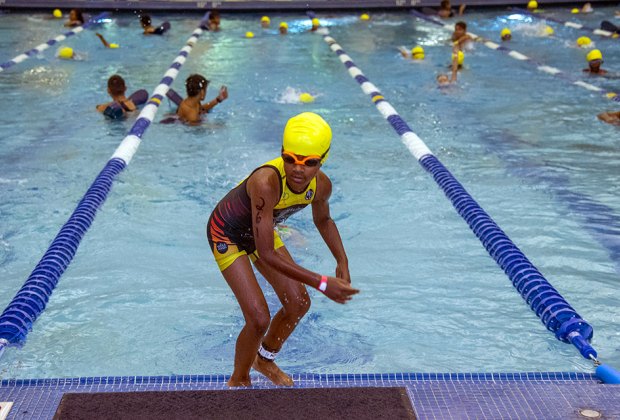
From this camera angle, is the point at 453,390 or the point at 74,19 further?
the point at 74,19

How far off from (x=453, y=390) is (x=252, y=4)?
14645 millimetres

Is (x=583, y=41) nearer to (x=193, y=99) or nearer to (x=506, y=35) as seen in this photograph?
(x=506, y=35)

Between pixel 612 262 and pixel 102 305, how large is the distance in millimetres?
3027

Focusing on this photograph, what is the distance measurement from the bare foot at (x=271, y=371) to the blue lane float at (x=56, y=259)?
0.99 m

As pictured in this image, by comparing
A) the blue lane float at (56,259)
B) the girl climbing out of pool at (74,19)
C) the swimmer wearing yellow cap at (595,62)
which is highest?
the blue lane float at (56,259)

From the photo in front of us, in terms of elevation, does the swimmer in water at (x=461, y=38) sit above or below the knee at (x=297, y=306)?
below

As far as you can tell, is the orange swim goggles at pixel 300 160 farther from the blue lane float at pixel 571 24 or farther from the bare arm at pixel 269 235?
the blue lane float at pixel 571 24

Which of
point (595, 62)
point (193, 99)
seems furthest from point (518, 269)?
point (595, 62)

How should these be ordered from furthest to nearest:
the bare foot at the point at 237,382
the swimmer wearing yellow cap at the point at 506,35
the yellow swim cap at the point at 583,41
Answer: the swimmer wearing yellow cap at the point at 506,35 < the yellow swim cap at the point at 583,41 < the bare foot at the point at 237,382

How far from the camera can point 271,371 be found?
3074 mm

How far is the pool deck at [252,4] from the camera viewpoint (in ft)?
52.7

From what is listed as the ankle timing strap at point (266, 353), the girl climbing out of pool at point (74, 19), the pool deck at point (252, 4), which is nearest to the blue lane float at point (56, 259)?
the ankle timing strap at point (266, 353)

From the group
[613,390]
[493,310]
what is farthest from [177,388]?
[493,310]

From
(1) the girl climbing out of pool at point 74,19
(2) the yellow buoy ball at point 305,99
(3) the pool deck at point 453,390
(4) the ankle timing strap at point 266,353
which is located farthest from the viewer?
(1) the girl climbing out of pool at point 74,19
